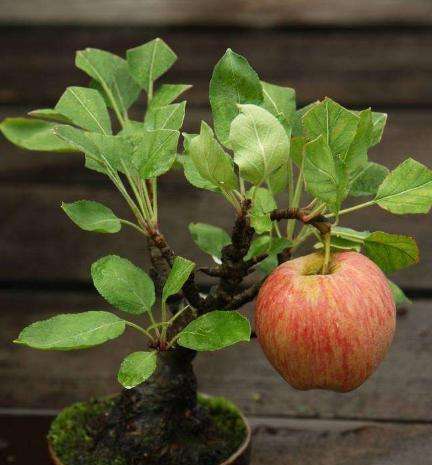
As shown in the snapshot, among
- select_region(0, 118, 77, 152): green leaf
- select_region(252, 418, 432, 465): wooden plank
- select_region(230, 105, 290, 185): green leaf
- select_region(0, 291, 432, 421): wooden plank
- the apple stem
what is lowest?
select_region(0, 291, 432, 421): wooden plank

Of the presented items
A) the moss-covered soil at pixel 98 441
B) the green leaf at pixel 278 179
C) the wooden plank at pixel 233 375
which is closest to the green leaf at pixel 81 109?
the green leaf at pixel 278 179

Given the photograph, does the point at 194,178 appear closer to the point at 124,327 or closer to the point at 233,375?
the point at 124,327

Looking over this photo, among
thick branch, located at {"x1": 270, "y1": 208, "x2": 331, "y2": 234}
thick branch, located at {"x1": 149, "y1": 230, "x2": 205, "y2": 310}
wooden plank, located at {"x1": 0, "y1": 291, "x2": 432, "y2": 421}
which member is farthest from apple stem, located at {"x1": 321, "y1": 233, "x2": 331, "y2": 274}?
wooden plank, located at {"x1": 0, "y1": 291, "x2": 432, "y2": 421}

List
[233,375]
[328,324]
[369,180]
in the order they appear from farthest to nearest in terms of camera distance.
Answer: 1. [233,375]
2. [369,180]
3. [328,324]

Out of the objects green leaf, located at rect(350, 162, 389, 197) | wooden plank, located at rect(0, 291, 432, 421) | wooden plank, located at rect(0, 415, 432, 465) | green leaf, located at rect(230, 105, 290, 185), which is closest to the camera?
green leaf, located at rect(230, 105, 290, 185)

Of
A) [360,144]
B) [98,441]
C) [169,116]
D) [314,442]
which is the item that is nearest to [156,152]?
[169,116]

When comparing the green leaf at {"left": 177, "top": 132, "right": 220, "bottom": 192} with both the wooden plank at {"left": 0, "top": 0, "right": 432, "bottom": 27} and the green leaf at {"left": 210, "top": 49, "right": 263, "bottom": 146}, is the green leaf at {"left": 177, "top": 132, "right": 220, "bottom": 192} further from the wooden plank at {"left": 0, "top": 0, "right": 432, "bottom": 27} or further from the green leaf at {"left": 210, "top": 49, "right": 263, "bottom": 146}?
the wooden plank at {"left": 0, "top": 0, "right": 432, "bottom": 27}

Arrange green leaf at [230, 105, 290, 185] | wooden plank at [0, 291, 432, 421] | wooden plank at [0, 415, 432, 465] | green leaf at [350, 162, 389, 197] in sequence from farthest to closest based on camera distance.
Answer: wooden plank at [0, 291, 432, 421] < wooden plank at [0, 415, 432, 465] < green leaf at [350, 162, 389, 197] < green leaf at [230, 105, 290, 185]

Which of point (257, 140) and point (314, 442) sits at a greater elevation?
point (257, 140)
